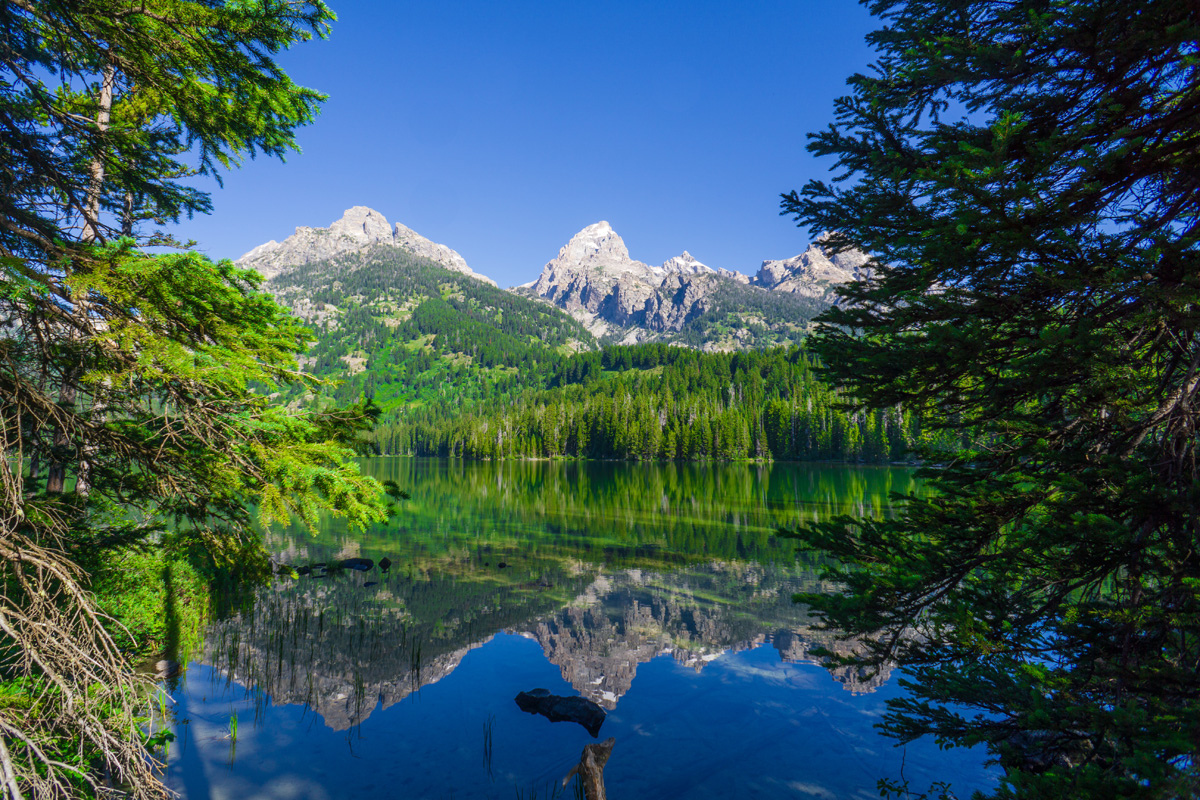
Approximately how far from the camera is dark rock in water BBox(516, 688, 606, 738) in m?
9.97

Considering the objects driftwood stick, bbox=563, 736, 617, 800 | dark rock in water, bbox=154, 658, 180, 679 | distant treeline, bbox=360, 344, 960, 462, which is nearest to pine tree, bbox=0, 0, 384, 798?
driftwood stick, bbox=563, 736, 617, 800

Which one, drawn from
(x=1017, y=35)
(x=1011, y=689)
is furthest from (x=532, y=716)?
(x=1017, y=35)

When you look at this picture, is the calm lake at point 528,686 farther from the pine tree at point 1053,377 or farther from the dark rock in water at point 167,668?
the pine tree at point 1053,377

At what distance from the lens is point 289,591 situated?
18375mm

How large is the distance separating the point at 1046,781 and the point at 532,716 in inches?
371

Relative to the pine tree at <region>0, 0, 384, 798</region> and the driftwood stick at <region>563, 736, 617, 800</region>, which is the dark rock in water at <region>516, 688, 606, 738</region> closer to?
the driftwood stick at <region>563, 736, 617, 800</region>

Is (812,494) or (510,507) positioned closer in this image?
(510,507)

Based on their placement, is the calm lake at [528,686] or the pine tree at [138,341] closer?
the pine tree at [138,341]

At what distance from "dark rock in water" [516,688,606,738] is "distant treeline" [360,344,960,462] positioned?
87027 mm

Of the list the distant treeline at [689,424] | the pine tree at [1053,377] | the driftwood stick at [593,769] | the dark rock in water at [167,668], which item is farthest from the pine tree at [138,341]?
the distant treeline at [689,424]

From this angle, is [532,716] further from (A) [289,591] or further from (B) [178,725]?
(A) [289,591]

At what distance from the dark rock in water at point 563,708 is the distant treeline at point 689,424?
87027 mm

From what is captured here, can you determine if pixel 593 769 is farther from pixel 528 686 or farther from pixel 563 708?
pixel 528 686

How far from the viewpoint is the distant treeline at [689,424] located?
110 metres
